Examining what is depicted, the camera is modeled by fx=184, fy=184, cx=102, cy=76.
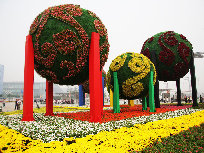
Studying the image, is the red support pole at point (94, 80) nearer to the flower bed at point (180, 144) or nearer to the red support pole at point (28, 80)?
the red support pole at point (28, 80)

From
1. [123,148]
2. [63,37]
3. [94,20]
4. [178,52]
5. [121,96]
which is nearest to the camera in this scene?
[123,148]

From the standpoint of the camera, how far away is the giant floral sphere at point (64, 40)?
7656mm

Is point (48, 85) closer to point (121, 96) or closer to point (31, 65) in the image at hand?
point (31, 65)

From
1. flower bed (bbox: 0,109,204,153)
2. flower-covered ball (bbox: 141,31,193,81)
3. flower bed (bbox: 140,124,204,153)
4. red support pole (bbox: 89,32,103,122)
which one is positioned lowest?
flower bed (bbox: 140,124,204,153)

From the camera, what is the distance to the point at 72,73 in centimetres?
801

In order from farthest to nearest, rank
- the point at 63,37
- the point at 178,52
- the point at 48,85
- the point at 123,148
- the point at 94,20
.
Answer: the point at 178,52 < the point at 48,85 < the point at 94,20 < the point at 63,37 < the point at 123,148

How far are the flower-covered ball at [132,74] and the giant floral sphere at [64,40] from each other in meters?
2.86

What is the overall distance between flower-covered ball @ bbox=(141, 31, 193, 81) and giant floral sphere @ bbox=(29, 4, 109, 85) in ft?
24.8

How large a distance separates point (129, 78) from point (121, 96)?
1.46 meters

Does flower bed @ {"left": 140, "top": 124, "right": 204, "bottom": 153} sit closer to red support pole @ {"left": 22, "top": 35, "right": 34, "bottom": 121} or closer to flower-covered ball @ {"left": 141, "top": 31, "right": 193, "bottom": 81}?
red support pole @ {"left": 22, "top": 35, "right": 34, "bottom": 121}

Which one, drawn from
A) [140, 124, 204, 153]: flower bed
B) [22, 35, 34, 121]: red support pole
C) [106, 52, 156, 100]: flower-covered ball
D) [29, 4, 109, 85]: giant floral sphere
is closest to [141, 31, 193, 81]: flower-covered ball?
[106, 52, 156, 100]: flower-covered ball

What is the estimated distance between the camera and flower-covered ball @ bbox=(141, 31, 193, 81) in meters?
14.4

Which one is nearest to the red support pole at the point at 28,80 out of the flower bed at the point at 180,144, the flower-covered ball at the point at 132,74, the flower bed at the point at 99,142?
the flower bed at the point at 99,142

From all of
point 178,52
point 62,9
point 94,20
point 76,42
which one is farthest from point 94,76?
point 178,52
